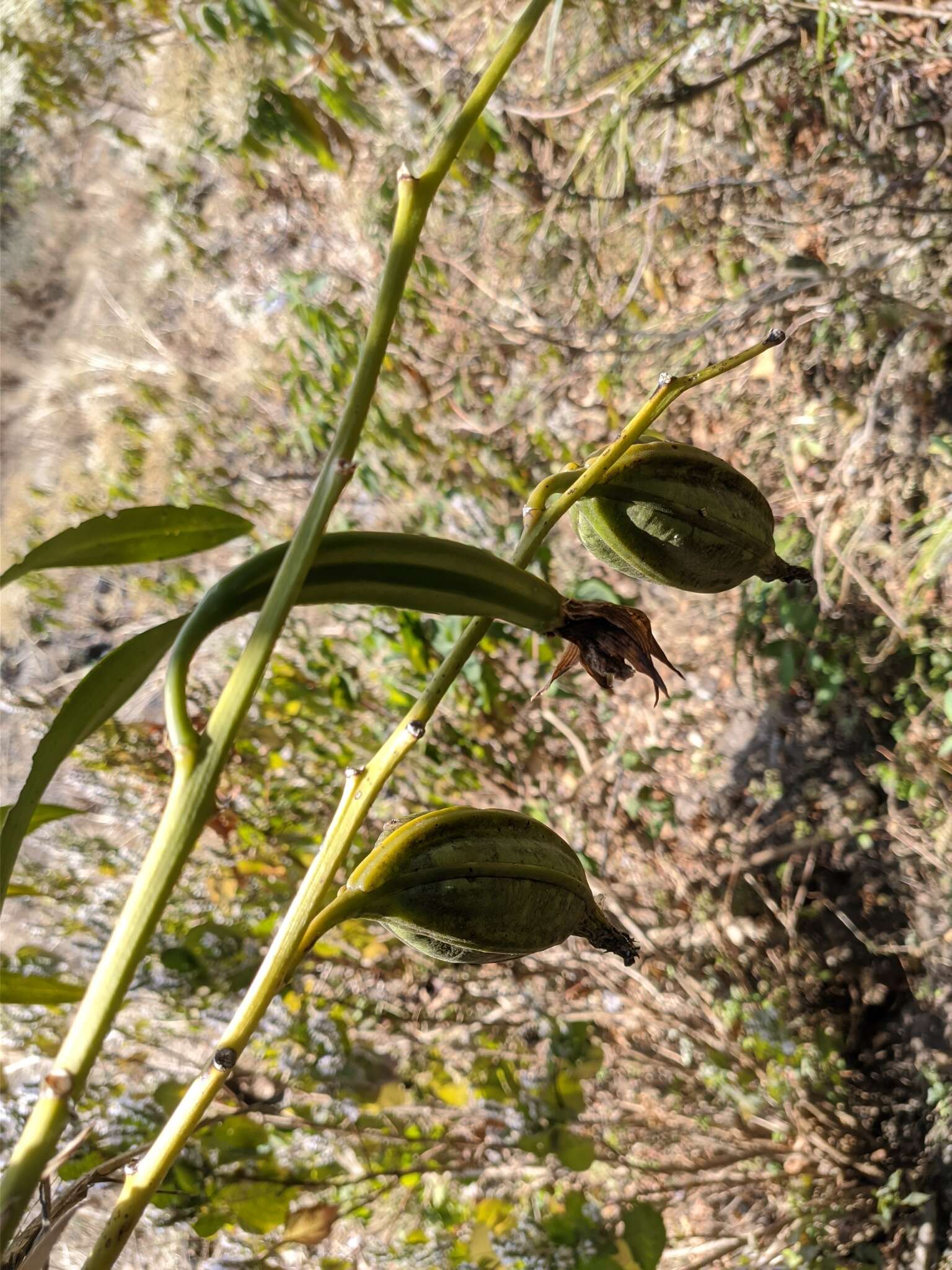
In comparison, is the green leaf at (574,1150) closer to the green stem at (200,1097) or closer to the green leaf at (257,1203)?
the green leaf at (257,1203)

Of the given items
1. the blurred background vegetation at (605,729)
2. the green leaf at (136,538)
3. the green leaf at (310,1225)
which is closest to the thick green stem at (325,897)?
the green leaf at (136,538)

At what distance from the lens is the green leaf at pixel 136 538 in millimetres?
417

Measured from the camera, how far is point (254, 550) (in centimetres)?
204

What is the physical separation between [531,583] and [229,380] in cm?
214

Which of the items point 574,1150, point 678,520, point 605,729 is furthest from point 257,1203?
point 678,520

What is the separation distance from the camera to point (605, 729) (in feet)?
5.39

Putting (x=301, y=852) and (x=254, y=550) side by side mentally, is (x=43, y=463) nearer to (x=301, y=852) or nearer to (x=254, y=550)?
(x=254, y=550)

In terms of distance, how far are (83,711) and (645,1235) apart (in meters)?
0.92

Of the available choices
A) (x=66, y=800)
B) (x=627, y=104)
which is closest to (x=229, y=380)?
(x=66, y=800)

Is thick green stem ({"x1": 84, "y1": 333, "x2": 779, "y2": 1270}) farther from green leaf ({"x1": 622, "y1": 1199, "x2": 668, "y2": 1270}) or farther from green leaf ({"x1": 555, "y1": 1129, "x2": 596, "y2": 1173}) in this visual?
green leaf ({"x1": 555, "y1": 1129, "x2": 596, "y2": 1173})

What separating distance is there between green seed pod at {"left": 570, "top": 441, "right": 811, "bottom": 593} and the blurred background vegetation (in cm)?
72

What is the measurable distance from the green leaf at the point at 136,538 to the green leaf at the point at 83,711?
2.5 inches

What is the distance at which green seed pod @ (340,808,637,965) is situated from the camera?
15.0 inches

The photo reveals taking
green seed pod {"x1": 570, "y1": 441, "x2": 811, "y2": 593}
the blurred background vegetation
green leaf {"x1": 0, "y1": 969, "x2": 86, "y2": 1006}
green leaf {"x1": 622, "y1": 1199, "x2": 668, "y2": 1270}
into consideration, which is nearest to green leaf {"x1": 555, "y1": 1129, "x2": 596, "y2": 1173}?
the blurred background vegetation
